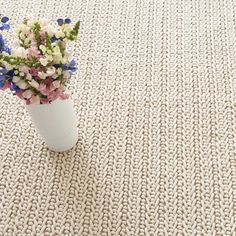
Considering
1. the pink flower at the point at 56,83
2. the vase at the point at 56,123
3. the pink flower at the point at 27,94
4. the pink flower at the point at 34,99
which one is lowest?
the vase at the point at 56,123

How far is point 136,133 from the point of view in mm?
1320

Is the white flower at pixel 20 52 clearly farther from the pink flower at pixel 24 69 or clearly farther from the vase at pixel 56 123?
the vase at pixel 56 123

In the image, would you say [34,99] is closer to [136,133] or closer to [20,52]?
[20,52]

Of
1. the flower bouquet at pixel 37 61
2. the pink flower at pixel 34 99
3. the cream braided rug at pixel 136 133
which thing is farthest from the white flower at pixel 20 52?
the cream braided rug at pixel 136 133

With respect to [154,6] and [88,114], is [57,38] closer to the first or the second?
[88,114]

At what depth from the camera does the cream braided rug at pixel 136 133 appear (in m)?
1.17

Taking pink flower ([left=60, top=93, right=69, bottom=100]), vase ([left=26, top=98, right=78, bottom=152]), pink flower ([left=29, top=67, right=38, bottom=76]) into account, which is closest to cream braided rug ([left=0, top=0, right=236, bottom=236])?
vase ([left=26, top=98, right=78, bottom=152])

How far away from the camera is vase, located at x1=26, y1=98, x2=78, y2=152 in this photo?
44.0 inches

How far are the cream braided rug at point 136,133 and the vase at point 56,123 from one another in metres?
0.05

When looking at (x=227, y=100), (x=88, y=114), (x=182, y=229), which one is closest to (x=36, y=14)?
(x=88, y=114)

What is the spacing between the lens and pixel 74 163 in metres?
1.27

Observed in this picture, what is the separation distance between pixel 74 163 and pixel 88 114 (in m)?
0.18

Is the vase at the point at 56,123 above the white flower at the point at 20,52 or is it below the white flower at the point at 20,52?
below

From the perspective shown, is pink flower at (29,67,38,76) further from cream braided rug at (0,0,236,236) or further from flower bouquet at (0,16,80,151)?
cream braided rug at (0,0,236,236)
